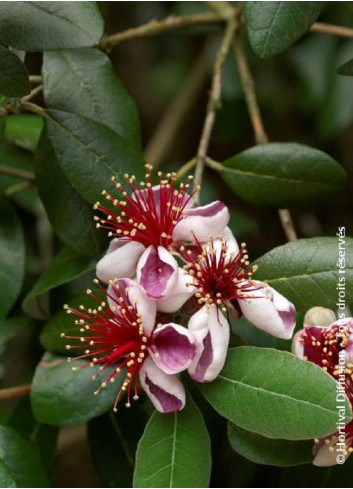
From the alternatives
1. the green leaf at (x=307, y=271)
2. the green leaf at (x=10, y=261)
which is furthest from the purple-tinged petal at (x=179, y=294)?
the green leaf at (x=10, y=261)

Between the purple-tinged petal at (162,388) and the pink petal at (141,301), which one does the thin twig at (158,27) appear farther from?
the purple-tinged petal at (162,388)

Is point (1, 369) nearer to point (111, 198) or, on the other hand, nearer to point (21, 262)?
point (21, 262)

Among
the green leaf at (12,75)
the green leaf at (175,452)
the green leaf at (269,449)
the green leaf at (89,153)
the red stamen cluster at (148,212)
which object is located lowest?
the green leaf at (269,449)

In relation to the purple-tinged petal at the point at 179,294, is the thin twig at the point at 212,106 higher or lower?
higher

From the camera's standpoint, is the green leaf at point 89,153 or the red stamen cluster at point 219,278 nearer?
the red stamen cluster at point 219,278

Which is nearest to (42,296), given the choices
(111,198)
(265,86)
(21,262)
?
(21,262)

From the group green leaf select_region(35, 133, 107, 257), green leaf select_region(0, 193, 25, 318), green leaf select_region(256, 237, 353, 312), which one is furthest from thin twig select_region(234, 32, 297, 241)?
green leaf select_region(0, 193, 25, 318)
